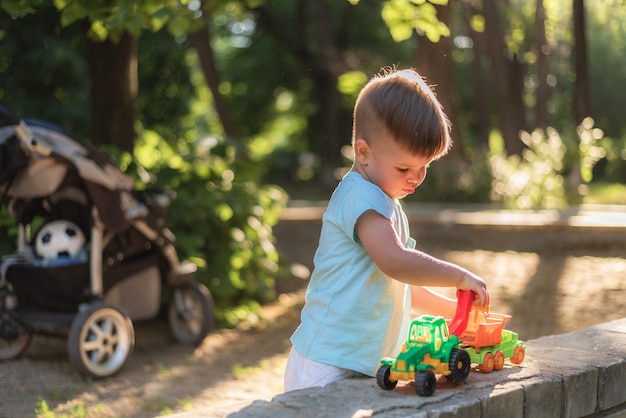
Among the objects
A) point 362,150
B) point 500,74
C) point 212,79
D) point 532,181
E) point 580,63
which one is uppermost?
point 500,74

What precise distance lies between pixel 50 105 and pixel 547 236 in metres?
10.1

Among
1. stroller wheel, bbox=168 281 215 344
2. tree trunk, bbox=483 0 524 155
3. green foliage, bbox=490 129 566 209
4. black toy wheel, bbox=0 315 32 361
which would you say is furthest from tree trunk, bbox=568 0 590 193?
black toy wheel, bbox=0 315 32 361

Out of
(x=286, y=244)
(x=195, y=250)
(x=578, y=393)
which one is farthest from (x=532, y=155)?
(x=578, y=393)

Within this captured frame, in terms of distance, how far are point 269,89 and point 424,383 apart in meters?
29.7

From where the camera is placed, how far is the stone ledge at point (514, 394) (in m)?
2.37

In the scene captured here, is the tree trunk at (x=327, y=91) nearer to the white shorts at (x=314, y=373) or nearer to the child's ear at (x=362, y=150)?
the child's ear at (x=362, y=150)

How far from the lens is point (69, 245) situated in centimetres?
575

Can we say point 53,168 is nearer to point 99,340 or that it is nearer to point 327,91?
point 99,340

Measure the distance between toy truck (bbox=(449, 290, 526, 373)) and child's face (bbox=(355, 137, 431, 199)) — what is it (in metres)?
0.34

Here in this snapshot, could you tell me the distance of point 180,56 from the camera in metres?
22.4

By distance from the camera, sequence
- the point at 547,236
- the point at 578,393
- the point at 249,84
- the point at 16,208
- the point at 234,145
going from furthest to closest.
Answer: the point at 249,84 < the point at 547,236 < the point at 234,145 < the point at 16,208 < the point at 578,393

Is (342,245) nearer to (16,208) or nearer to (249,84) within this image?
(16,208)

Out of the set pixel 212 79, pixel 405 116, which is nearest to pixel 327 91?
pixel 212 79

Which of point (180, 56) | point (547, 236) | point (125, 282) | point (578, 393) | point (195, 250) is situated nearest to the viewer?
point (578, 393)
